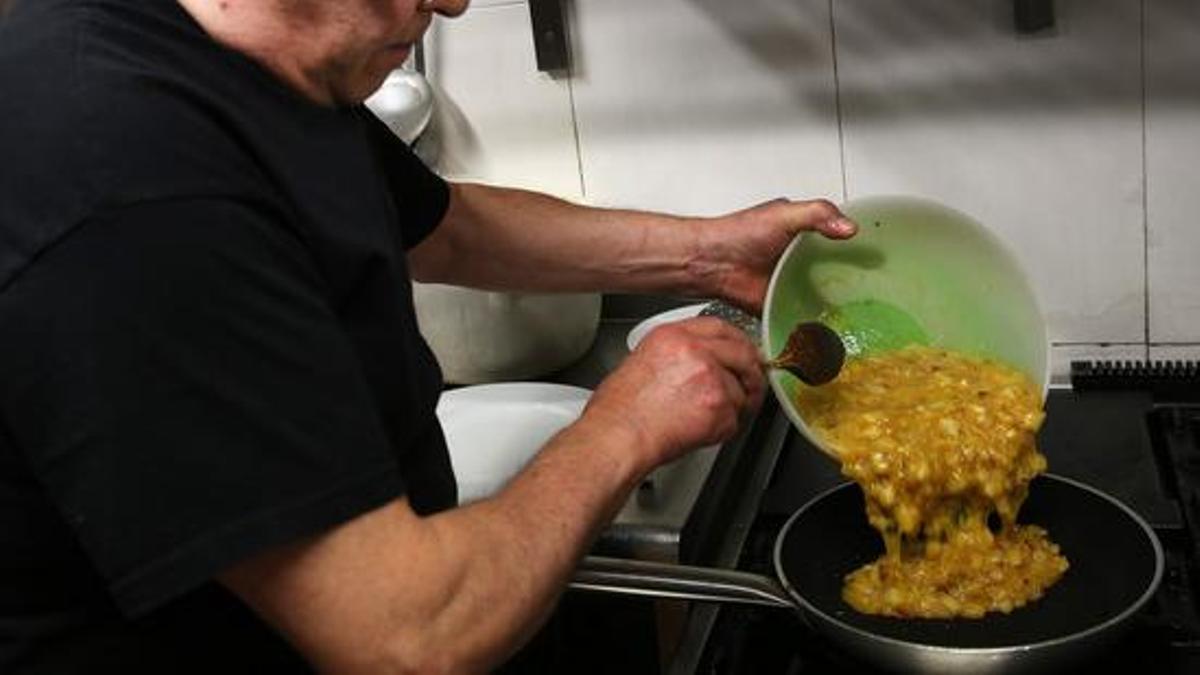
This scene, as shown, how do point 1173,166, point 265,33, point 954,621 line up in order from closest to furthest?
point 265,33 → point 954,621 → point 1173,166

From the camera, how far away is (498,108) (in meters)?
1.51

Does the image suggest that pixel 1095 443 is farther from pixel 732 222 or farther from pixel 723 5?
pixel 723 5

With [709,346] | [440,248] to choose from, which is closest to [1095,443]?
[709,346]

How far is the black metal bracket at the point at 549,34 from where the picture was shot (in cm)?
142

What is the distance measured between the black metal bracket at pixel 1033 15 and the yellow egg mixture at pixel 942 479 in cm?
42

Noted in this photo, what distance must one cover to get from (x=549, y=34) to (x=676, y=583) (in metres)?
0.73

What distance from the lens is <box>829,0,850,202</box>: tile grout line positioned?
1.36m

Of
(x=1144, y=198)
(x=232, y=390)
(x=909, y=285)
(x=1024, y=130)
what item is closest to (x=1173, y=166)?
(x=1144, y=198)

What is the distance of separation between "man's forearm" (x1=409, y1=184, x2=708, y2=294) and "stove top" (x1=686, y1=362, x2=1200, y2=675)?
22 cm

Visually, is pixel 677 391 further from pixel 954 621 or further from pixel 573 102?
pixel 573 102

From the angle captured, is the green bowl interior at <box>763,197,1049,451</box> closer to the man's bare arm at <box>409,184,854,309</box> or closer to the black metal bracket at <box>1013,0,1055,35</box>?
the man's bare arm at <box>409,184,854,309</box>

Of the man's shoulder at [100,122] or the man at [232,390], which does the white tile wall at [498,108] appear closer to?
the man at [232,390]

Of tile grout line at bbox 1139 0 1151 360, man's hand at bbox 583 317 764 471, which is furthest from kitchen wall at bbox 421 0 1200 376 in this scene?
man's hand at bbox 583 317 764 471

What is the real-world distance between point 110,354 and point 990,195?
3.30 ft
